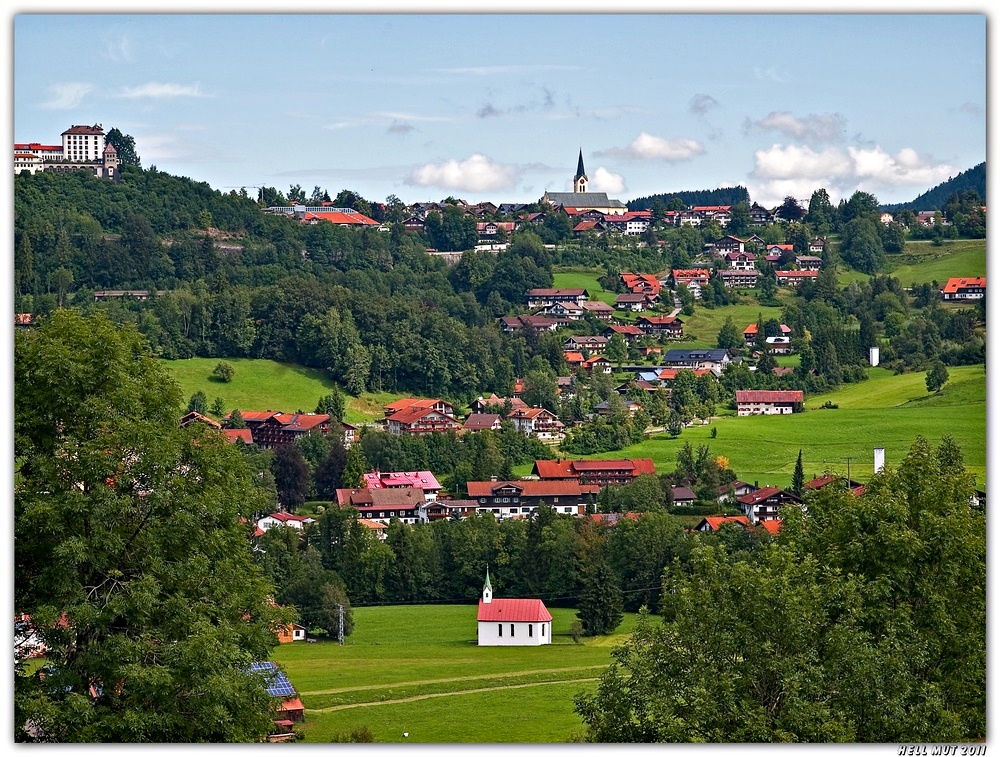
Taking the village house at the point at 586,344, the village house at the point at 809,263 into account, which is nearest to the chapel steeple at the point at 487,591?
the village house at the point at 586,344

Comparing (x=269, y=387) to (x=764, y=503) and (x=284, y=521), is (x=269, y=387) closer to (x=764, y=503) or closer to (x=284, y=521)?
(x=284, y=521)

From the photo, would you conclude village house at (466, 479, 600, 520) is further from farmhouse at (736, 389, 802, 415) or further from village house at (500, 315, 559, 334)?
village house at (500, 315, 559, 334)

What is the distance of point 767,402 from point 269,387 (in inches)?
795

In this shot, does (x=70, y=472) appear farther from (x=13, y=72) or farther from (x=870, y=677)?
(x=870, y=677)

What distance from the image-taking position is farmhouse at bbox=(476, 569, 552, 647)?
2845cm

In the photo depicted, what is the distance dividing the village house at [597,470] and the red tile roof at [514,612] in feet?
43.8

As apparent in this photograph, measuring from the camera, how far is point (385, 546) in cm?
3428

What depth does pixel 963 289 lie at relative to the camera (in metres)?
68.9

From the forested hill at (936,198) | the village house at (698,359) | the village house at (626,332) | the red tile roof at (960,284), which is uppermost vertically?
the forested hill at (936,198)

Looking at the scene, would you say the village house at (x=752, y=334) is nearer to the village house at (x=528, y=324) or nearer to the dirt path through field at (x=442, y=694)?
the village house at (x=528, y=324)

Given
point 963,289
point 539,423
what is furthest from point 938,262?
point 539,423

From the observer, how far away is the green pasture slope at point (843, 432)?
135 feet

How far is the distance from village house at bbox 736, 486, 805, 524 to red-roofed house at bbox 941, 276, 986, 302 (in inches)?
1336

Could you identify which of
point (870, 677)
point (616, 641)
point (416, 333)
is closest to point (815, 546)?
point (870, 677)
